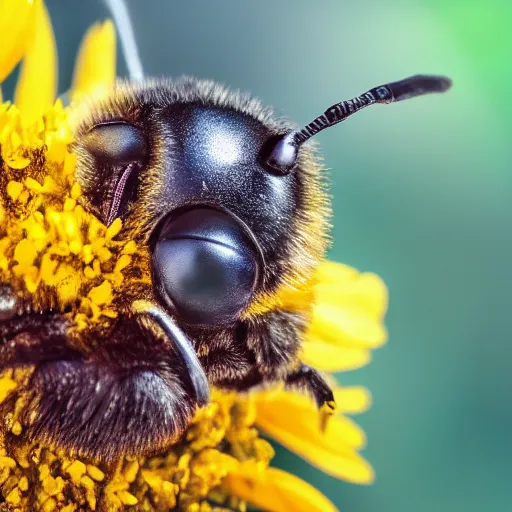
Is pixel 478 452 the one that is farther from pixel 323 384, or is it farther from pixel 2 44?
pixel 2 44

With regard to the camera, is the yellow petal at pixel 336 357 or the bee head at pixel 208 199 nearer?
the bee head at pixel 208 199

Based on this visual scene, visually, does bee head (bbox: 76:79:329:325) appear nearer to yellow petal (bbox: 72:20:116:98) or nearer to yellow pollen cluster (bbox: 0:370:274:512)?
yellow pollen cluster (bbox: 0:370:274:512)

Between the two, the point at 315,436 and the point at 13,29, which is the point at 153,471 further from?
the point at 13,29

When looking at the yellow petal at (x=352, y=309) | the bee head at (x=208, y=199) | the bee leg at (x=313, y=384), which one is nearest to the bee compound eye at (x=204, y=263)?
the bee head at (x=208, y=199)

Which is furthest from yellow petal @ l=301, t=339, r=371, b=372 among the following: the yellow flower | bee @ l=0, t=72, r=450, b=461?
bee @ l=0, t=72, r=450, b=461

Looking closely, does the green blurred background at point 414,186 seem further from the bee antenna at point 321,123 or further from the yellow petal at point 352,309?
the bee antenna at point 321,123

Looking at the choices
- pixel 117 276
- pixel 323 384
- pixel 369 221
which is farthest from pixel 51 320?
pixel 369 221

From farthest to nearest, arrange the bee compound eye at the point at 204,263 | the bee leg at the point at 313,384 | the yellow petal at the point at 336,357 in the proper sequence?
the yellow petal at the point at 336,357 → the bee leg at the point at 313,384 → the bee compound eye at the point at 204,263
